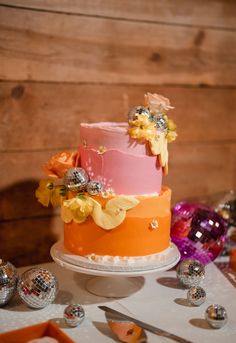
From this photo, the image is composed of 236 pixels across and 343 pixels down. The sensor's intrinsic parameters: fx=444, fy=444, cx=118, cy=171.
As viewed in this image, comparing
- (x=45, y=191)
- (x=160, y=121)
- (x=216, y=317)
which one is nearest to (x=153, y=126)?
(x=160, y=121)

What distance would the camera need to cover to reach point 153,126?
2.94 ft

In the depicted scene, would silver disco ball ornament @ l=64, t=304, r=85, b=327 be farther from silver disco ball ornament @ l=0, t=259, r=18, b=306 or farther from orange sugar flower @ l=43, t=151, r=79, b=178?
orange sugar flower @ l=43, t=151, r=79, b=178

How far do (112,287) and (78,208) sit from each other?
0.21m

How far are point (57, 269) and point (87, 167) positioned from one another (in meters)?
0.30

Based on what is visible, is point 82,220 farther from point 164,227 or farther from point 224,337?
point 224,337

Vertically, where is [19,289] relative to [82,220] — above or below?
below

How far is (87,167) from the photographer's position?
3.01 ft

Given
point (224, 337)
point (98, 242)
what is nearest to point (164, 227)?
point (98, 242)

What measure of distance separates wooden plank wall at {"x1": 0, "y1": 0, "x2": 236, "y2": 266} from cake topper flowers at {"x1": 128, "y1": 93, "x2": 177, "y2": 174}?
0.30m

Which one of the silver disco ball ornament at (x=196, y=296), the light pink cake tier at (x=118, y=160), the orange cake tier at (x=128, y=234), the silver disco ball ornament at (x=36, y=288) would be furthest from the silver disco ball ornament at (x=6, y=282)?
the silver disco ball ornament at (x=196, y=296)

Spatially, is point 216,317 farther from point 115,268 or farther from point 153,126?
point 153,126

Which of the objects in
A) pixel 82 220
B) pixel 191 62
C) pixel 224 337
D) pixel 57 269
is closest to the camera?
pixel 224 337

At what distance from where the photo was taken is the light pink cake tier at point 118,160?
88 centimetres

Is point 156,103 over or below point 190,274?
over
